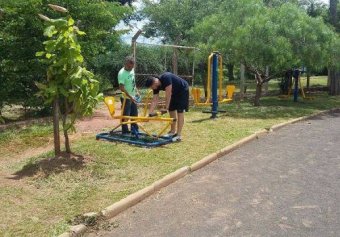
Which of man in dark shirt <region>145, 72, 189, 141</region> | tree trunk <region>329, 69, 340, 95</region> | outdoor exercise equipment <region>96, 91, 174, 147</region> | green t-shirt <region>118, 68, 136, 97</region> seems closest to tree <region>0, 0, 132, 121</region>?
green t-shirt <region>118, 68, 136, 97</region>

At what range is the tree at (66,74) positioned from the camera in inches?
255

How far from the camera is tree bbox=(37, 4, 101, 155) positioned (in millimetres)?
6477

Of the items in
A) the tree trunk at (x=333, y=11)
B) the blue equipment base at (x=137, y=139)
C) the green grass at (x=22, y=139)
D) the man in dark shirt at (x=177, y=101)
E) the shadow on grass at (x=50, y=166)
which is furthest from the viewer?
the tree trunk at (x=333, y=11)

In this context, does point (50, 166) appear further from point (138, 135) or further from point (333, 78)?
point (333, 78)

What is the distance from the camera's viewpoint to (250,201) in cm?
555

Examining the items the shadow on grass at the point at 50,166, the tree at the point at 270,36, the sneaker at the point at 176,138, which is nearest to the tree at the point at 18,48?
the sneaker at the point at 176,138

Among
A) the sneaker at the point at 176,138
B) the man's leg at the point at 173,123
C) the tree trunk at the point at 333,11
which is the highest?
the tree trunk at the point at 333,11

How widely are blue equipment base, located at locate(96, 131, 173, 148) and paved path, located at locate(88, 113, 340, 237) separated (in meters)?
1.28

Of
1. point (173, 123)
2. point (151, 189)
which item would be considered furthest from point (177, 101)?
point (151, 189)

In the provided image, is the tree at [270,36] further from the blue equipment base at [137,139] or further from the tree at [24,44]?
the blue equipment base at [137,139]

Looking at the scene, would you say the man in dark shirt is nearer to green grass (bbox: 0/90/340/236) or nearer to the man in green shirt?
green grass (bbox: 0/90/340/236)

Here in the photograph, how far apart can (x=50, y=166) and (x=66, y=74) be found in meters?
1.35

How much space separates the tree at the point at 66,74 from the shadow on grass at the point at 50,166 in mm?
298

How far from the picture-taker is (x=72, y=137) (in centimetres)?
929
